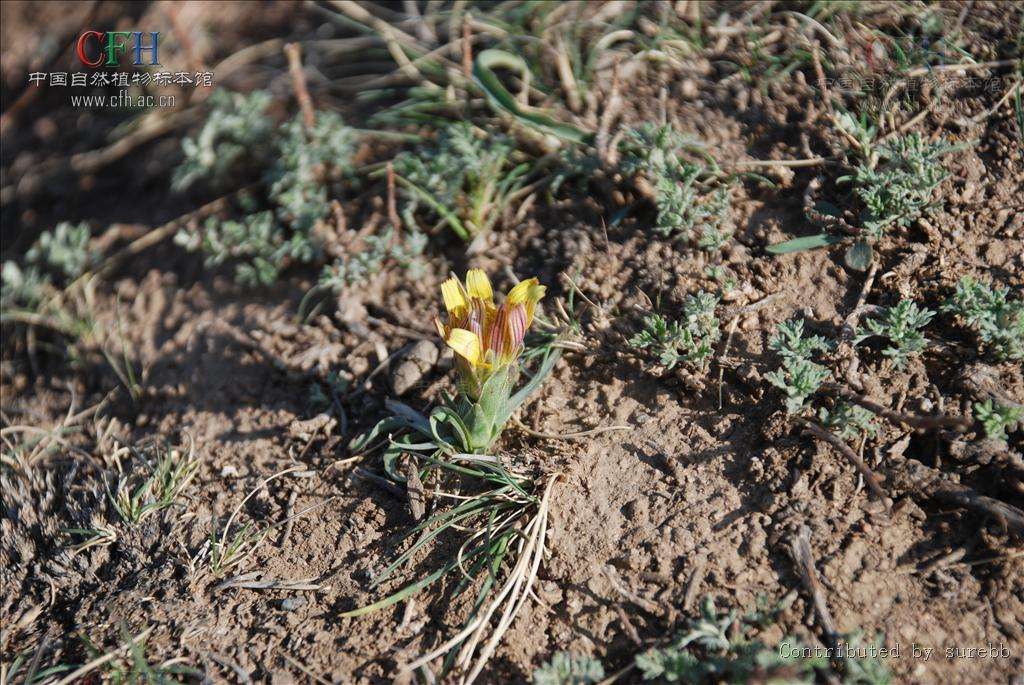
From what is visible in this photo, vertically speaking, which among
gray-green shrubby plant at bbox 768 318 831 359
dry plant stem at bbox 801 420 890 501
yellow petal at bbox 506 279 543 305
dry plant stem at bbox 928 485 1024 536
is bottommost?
dry plant stem at bbox 928 485 1024 536

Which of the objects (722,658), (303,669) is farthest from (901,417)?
(303,669)

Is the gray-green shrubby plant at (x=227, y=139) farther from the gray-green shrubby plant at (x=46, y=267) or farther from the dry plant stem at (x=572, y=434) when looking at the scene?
the dry plant stem at (x=572, y=434)

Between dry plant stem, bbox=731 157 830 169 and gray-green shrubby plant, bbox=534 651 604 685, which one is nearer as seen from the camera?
gray-green shrubby plant, bbox=534 651 604 685

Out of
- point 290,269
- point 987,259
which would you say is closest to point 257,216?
point 290,269

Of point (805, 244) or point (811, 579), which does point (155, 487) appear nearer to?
point (811, 579)

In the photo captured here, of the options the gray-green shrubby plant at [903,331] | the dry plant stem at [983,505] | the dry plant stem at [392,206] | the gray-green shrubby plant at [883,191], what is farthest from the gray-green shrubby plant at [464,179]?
the dry plant stem at [983,505]

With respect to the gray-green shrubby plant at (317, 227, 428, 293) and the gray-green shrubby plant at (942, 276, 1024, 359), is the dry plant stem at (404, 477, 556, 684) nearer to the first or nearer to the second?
the gray-green shrubby plant at (317, 227, 428, 293)

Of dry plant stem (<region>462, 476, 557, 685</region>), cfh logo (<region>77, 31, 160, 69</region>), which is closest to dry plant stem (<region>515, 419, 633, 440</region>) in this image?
dry plant stem (<region>462, 476, 557, 685</region>)
